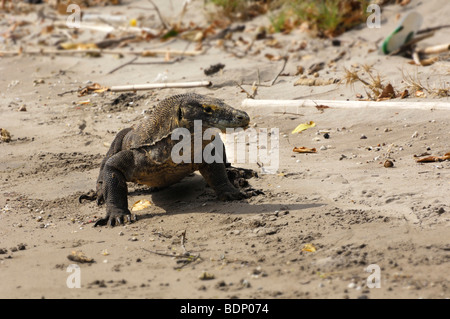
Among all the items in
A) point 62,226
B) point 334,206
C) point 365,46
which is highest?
point 365,46

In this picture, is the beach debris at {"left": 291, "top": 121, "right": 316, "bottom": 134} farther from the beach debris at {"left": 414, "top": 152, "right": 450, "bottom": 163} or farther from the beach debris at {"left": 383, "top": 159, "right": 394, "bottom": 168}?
the beach debris at {"left": 414, "top": 152, "right": 450, "bottom": 163}

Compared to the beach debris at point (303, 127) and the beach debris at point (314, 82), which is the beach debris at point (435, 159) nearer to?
the beach debris at point (303, 127)

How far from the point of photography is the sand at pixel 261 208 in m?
3.73

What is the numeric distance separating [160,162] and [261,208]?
0.95 metres

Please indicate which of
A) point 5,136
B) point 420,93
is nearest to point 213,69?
point 5,136

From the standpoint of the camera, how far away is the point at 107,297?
3.62 meters

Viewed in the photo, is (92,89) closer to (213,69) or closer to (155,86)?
(155,86)

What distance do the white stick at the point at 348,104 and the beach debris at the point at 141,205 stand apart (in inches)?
88.0

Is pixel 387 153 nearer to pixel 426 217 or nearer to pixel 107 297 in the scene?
pixel 426 217

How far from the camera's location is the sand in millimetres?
3730

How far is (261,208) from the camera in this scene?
4969 mm

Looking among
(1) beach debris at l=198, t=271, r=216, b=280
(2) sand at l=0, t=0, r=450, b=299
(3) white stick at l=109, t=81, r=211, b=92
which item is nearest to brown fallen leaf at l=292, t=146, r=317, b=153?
(2) sand at l=0, t=0, r=450, b=299

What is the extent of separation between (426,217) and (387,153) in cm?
154
